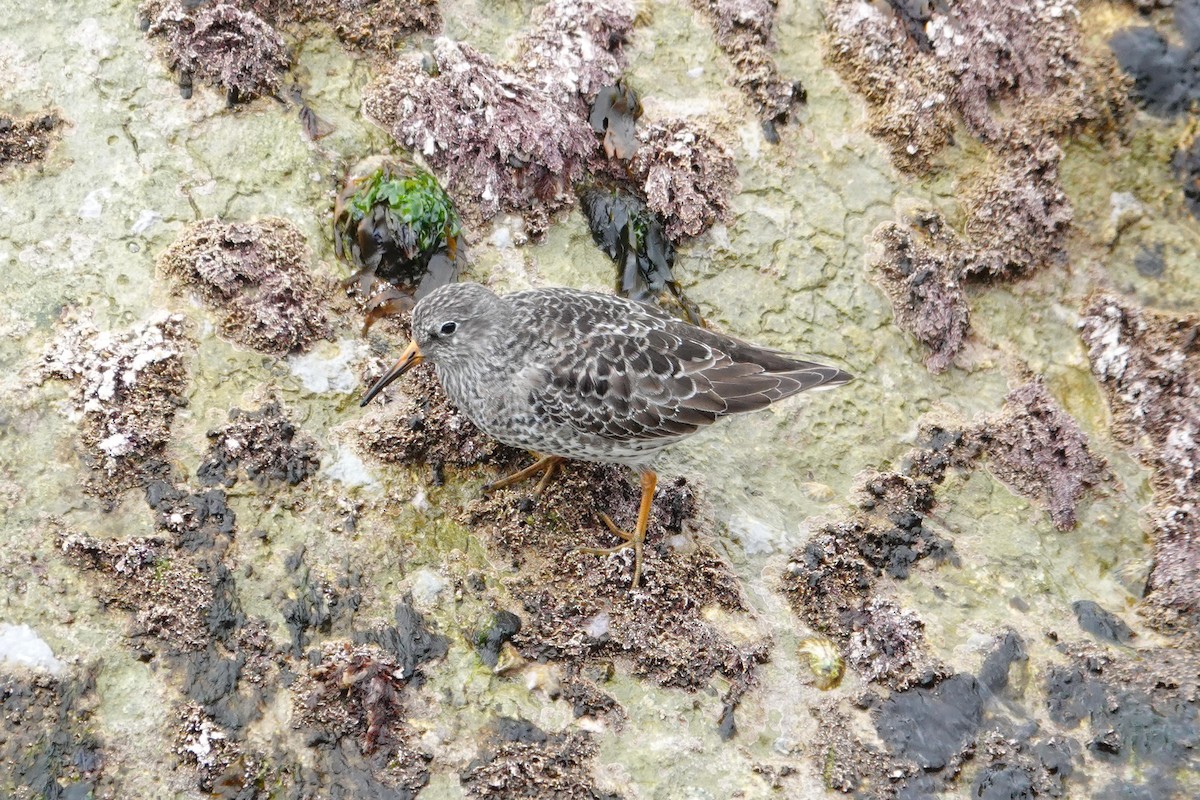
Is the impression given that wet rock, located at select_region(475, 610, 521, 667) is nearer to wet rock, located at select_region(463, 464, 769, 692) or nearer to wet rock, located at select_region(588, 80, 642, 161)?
wet rock, located at select_region(463, 464, 769, 692)

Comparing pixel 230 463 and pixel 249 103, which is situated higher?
pixel 249 103

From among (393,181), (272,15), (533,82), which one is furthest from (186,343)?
(533,82)

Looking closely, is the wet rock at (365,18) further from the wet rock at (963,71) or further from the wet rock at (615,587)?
the wet rock at (615,587)

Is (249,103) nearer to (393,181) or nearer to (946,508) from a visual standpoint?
(393,181)

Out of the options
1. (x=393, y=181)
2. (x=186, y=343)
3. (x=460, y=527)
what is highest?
(x=393, y=181)

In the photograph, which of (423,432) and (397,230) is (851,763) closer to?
(423,432)

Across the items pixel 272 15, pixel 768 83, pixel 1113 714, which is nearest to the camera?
pixel 1113 714
